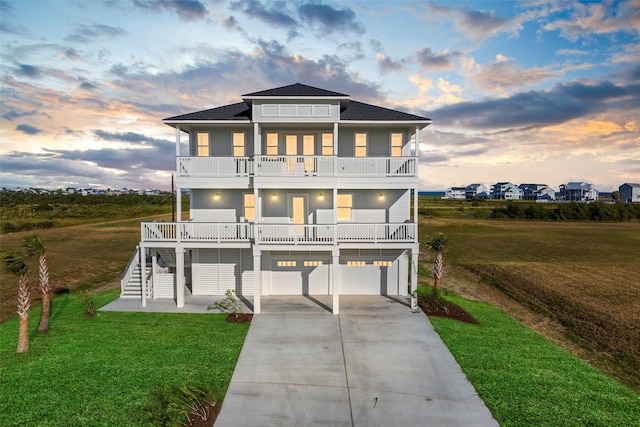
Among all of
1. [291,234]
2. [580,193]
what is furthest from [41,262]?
[580,193]

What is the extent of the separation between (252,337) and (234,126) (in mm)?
10145

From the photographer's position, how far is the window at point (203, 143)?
17.8m

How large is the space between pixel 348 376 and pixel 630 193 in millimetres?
179739

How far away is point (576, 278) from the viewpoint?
2333 centimetres

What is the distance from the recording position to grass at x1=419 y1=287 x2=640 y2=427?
8312 millimetres

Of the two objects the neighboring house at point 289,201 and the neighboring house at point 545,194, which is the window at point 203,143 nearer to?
the neighboring house at point 289,201

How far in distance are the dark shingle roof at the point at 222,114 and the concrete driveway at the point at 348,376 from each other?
951 cm

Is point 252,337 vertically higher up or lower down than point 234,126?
lower down

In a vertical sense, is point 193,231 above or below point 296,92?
below

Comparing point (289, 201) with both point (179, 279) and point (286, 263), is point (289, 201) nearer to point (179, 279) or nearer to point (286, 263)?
point (286, 263)

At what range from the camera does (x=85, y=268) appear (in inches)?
941

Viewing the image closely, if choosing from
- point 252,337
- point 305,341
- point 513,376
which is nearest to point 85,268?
point 252,337

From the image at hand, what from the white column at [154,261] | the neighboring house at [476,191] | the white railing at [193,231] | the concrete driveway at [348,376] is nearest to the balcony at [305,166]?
the white railing at [193,231]

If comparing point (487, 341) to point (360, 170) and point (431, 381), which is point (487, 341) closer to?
point (431, 381)
